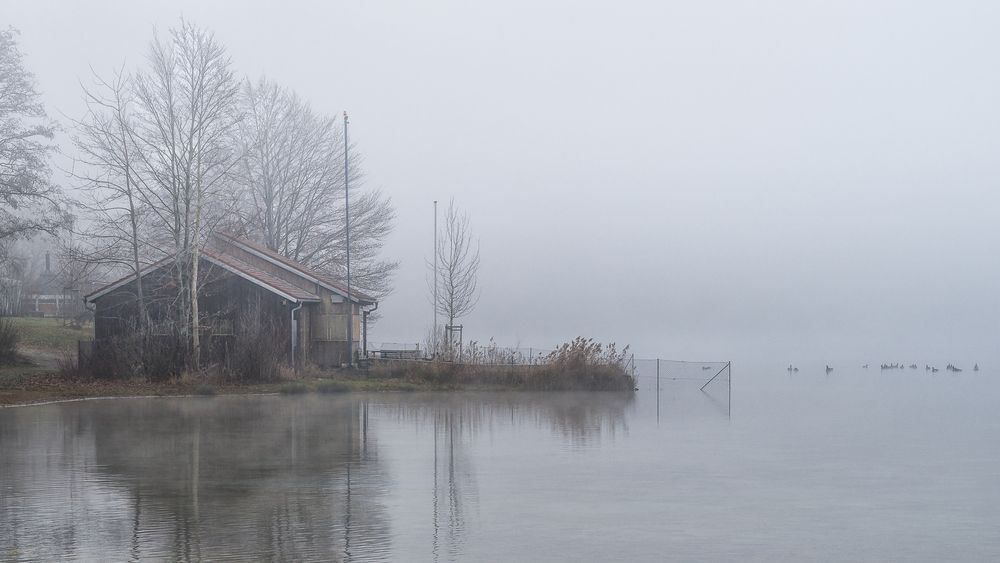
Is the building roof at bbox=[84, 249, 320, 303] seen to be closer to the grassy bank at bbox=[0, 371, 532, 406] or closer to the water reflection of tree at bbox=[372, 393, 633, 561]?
the grassy bank at bbox=[0, 371, 532, 406]

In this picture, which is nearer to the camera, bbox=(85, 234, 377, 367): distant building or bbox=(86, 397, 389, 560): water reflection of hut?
bbox=(86, 397, 389, 560): water reflection of hut

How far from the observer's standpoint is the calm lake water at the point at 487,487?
923cm

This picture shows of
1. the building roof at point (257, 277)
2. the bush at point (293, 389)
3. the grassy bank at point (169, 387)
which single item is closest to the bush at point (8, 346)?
the grassy bank at point (169, 387)

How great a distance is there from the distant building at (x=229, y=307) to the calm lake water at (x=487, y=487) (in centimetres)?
1369

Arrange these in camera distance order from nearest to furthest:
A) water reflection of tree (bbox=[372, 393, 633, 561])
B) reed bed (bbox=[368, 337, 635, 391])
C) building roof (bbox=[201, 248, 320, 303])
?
1. water reflection of tree (bbox=[372, 393, 633, 561])
2. reed bed (bbox=[368, 337, 635, 391])
3. building roof (bbox=[201, 248, 320, 303])

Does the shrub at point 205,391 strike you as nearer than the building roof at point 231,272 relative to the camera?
Yes

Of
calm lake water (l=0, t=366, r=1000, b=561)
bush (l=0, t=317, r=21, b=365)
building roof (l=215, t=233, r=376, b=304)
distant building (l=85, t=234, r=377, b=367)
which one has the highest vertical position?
building roof (l=215, t=233, r=376, b=304)

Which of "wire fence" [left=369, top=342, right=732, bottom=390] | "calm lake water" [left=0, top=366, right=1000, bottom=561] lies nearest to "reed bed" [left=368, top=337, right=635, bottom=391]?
"wire fence" [left=369, top=342, right=732, bottom=390]

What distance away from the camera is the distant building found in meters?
37.8

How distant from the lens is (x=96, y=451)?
15969mm

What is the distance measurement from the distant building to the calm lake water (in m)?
13.7

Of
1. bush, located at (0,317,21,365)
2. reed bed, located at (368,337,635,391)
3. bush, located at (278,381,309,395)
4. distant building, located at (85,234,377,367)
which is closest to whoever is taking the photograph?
bush, located at (278,381,309,395)

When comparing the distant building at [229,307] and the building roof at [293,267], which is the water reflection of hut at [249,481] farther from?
the building roof at [293,267]

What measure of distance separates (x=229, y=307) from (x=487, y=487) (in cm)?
2752
